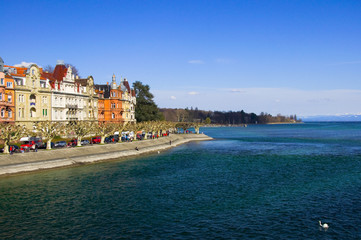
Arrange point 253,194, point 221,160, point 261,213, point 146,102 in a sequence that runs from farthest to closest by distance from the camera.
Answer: point 146,102 → point 221,160 → point 253,194 → point 261,213

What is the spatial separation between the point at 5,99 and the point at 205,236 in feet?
218

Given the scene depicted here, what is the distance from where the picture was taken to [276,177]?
52.6 metres

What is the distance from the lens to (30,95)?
281ft

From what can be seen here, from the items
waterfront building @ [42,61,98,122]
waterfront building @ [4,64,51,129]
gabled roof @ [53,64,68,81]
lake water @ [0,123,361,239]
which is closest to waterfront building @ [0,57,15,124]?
waterfront building @ [4,64,51,129]

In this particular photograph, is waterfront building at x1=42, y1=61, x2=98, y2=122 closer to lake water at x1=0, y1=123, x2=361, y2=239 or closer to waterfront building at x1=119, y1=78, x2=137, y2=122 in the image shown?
waterfront building at x1=119, y1=78, x2=137, y2=122

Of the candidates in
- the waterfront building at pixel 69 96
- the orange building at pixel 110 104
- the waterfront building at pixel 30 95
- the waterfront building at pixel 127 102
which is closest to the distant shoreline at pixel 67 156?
the waterfront building at pixel 30 95

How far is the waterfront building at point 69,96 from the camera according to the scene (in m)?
93.8

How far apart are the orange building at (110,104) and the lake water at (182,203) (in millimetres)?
58893

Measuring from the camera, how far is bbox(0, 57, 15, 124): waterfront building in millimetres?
75488

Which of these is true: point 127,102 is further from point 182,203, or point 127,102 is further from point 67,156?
point 182,203

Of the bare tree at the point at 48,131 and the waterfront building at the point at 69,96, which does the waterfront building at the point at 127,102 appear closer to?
the waterfront building at the point at 69,96

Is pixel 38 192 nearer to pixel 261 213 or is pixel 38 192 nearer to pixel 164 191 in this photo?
pixel 164 191

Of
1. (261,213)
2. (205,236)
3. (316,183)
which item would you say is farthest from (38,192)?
(316,183)

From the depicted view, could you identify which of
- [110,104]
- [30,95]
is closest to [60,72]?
[30,95]
